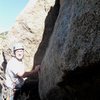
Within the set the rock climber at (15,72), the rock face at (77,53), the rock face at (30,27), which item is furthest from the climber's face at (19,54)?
the rock face at (30,27)

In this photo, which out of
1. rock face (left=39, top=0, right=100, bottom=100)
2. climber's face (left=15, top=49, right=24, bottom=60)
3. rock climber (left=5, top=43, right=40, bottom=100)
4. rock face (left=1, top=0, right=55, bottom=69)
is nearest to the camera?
rock face (left=39, top=0, right=100, bottom=100)

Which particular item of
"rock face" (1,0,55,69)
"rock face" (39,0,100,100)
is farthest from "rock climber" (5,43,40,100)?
"rock face" (1,0,55,69)

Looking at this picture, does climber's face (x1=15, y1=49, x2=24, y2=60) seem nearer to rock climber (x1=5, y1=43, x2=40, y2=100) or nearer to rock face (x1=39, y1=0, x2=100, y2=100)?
rock climber (x1=5, y1=43, x2=40, y2=100)

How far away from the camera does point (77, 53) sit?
7.79 metres

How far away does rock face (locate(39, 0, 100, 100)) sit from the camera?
7.33 metres

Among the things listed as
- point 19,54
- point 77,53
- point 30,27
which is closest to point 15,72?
point 19,54

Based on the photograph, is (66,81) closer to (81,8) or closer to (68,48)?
(68,48)

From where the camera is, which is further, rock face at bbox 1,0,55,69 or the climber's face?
rock face at bbox 1,0,55,69

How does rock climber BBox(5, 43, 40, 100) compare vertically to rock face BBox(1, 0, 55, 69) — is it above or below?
below

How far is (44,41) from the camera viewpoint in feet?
54.8

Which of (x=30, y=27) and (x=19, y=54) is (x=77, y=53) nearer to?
(x=19, y=54)

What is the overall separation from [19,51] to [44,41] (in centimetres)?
378

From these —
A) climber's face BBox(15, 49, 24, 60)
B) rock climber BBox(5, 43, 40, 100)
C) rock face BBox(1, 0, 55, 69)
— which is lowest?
rock climber BBox(5, 43, 40, 100)

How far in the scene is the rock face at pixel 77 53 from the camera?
24.1 ft
